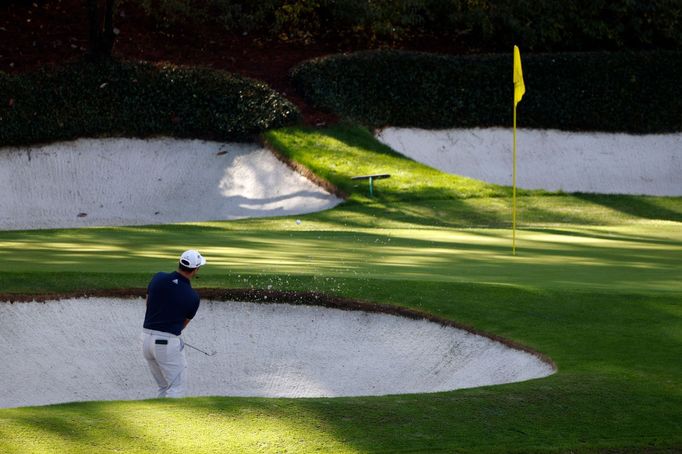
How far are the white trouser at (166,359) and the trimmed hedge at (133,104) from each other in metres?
20.8

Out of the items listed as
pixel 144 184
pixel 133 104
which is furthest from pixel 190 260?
pixel 133 104

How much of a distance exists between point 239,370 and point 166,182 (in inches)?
703

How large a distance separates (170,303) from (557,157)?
25287 mm

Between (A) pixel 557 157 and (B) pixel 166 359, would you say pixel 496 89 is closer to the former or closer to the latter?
(A) pixel 557 157

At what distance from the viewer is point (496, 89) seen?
116 feet

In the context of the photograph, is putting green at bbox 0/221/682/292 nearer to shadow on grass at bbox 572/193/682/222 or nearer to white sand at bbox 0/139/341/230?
shadow on grass at bbox 572/193/682/222

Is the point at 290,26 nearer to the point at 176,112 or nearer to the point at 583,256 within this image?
the point at 176,112

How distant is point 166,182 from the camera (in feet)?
97.7

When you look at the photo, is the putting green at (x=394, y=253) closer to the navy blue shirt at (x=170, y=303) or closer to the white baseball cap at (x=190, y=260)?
the navy blue shirt at (x=170, y=303)

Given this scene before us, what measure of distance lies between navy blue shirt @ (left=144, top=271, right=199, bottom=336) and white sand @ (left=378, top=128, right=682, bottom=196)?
74.8 feet

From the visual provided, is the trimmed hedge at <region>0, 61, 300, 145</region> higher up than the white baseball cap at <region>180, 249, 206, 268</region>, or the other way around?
the trimmed hedge at <region>0, 61, 300, 145</region>

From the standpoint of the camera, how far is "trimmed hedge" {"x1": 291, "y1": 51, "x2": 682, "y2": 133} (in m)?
34.2

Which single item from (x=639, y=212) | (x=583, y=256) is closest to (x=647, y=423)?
(x=583, y=256)

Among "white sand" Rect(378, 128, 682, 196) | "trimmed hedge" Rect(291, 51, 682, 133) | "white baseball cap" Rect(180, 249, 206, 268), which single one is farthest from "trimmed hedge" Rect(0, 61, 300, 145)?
"white baseball cap" Rect(180, 249, 206, 268)
